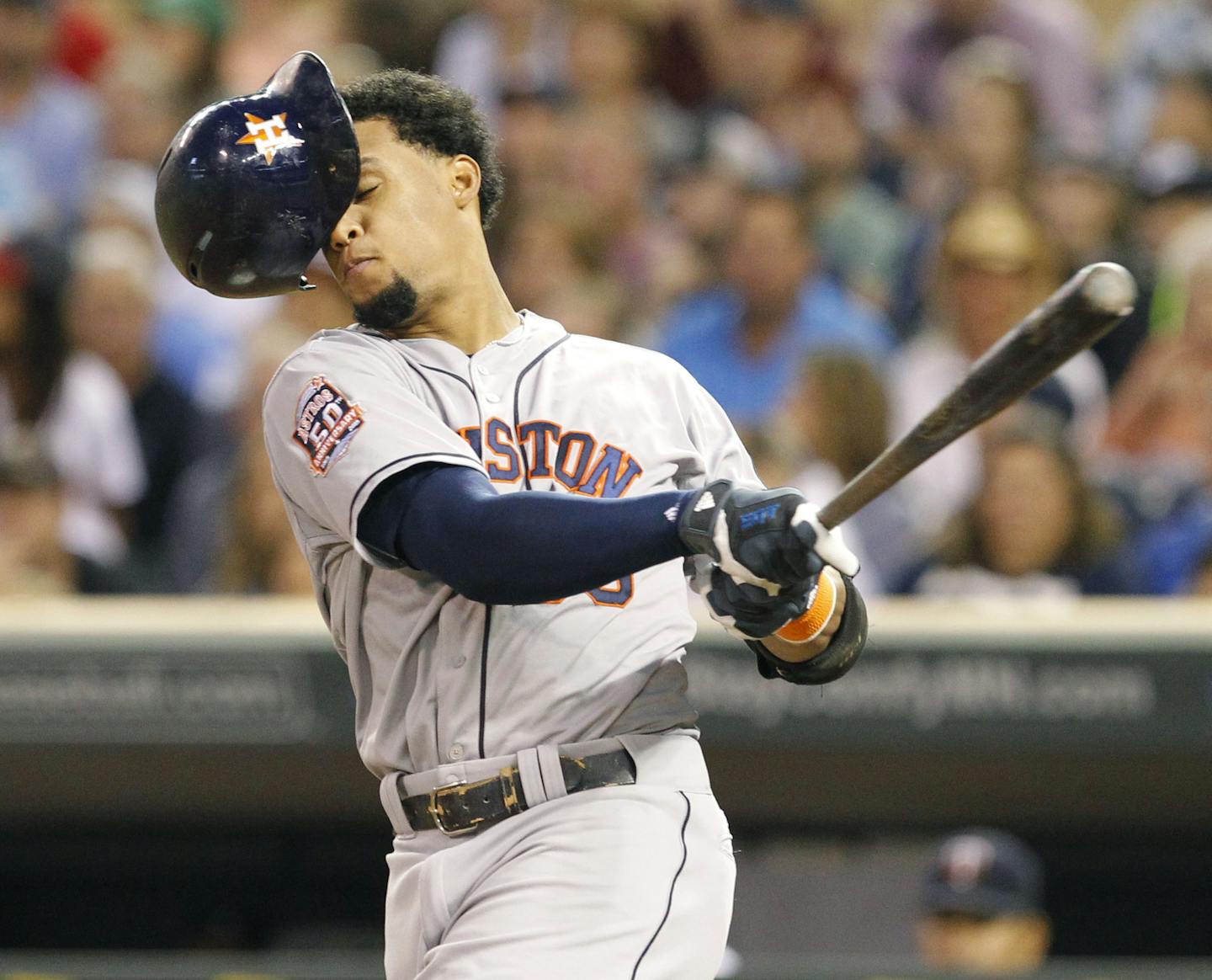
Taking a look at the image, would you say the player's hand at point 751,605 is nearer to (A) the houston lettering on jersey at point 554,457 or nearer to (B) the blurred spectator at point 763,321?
(A) the houston lettering on jersey at point 554,457

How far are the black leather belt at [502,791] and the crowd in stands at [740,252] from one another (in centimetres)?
268

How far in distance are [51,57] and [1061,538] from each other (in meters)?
4.77

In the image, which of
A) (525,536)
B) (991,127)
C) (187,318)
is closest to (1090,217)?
(991,127)

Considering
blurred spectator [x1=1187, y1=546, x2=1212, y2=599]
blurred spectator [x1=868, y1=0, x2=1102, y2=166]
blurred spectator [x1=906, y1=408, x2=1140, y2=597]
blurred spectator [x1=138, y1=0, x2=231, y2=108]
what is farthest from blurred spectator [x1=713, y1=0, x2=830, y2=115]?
blurred spectator [x1=1187, y1=546, x2=1212, y2=599]

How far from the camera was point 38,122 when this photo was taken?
7387 millimetres

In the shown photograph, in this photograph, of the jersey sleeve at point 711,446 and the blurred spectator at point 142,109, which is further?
the blurred spectator at point 142,109

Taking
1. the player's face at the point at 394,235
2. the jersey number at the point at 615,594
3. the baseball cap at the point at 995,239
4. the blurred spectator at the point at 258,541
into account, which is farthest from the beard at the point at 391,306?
the baseball cap at the point at 995,239

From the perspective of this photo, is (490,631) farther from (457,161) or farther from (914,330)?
(914,330)

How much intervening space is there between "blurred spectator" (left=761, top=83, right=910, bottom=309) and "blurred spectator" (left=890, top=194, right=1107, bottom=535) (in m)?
0.52

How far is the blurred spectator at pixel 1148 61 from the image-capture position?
23.0ft

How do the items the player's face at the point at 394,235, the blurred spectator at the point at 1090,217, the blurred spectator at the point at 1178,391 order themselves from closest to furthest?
the player's face at the point at 394,235 → the blurred spectator at the point at 1178,391 → the blurred spectator at the point at 1090,217

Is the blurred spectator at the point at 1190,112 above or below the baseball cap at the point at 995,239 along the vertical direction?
above

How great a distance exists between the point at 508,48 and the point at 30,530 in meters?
3.04

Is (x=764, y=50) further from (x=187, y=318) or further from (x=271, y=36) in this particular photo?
(x=187, y=318)
